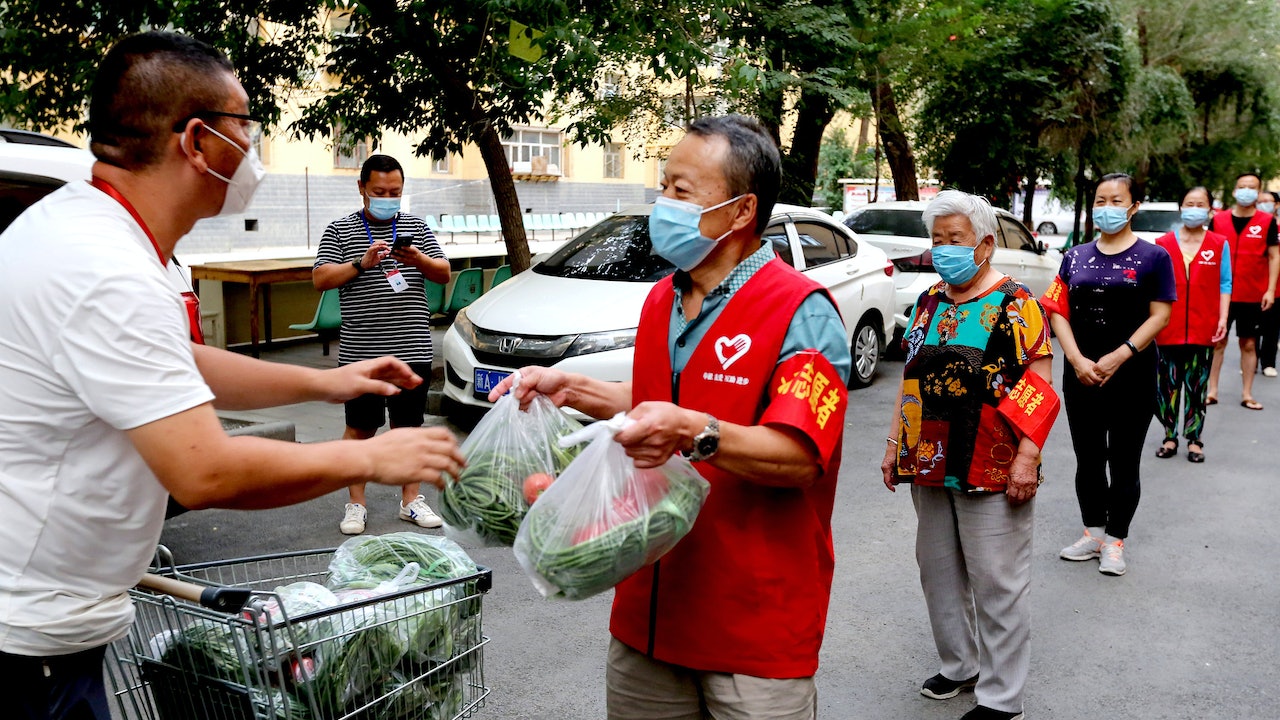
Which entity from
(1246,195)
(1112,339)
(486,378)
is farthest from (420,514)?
(1246,195)

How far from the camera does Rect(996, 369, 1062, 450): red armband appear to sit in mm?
3832

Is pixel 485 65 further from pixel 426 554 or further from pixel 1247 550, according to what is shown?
pixel 426 554

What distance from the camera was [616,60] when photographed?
36.4ft

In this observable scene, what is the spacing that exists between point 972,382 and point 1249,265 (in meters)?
7.72

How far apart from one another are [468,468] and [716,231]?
0.75 metres

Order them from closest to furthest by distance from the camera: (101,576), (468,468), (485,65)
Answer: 1. (101,576)
2. (468,468)
3. (485,65)

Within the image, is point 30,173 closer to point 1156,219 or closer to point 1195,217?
point 1195,217

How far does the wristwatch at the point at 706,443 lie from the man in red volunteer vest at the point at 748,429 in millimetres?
91

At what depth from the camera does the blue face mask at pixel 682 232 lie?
2416 millimetres

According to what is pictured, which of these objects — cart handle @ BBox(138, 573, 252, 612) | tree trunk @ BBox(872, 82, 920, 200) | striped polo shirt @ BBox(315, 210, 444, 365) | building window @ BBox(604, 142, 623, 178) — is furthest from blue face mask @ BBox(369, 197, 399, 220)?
building window @ BBox(604, 142, 623, 178)

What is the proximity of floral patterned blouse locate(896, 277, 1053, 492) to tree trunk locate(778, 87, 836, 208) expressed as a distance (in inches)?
414

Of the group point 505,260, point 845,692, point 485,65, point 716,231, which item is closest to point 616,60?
point 485,65

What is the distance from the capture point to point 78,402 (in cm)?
178

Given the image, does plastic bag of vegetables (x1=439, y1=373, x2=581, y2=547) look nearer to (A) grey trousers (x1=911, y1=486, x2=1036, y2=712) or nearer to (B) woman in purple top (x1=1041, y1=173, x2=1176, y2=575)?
(A) grey trousers (x1=911, y1=486, x2=1036, y2=712)
